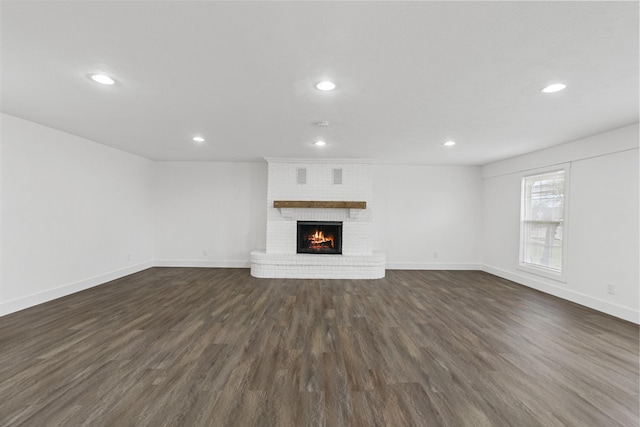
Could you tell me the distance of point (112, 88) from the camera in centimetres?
252

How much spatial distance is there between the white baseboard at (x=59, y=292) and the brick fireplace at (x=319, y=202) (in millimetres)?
2552

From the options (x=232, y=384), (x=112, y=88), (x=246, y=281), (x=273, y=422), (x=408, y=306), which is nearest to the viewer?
(x=273, y=422)

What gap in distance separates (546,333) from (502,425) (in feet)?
6.28

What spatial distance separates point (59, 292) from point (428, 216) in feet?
22.4

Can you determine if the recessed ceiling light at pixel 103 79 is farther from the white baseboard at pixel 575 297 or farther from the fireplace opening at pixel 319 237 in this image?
the white baseboard at pixel 575 297

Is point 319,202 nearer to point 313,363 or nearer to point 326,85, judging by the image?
point 326,85

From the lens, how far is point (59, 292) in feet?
13.2

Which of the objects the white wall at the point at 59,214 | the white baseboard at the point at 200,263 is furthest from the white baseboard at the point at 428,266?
the white wall at the point at 59,214

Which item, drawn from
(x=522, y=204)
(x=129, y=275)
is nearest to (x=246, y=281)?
(x=129, y=275)

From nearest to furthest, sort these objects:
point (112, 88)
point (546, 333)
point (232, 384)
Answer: point (232, 384), point (112, 88), point (546, 333)

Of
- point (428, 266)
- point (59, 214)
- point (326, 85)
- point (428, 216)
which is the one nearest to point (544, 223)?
point (428, 216)

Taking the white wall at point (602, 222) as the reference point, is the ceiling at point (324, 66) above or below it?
above

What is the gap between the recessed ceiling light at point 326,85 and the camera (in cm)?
233

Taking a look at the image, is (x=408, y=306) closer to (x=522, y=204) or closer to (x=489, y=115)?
(x=489, y=115)
